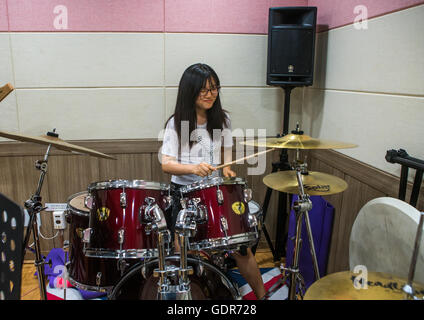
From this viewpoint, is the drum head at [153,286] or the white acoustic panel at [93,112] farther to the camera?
the white acoustic panel at [93,112]

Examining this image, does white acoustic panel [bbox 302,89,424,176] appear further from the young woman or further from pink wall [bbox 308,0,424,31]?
the young woman

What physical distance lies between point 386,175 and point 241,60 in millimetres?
1321

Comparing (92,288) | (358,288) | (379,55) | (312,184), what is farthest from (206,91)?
(358,288)

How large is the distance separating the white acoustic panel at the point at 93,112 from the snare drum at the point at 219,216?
0.96m

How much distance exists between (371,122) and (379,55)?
35 centimetres

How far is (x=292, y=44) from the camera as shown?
2217 mm

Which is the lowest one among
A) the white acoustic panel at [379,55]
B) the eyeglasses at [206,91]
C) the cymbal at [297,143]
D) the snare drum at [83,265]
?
the snare drum at [83,265]

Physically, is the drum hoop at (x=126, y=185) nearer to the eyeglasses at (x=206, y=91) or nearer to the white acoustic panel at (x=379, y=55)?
the eyeglasses at (x=206, y=91)

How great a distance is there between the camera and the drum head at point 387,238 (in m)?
1.15

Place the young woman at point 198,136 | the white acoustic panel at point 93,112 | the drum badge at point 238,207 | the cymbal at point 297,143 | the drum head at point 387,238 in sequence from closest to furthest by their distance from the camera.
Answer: the drum head at point 387,238 → the cymbal at point 297,143 → the drum badge at point 238,207 → the young woman at point 198,136 → the white acoustic panel at point 93,112

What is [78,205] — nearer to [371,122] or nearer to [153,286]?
[153,286]

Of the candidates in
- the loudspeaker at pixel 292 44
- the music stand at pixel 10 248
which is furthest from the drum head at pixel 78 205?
the loudspeaker at pixel 292 44

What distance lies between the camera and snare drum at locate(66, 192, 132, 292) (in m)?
1.79

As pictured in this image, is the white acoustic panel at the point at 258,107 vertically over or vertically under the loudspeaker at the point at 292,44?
under
